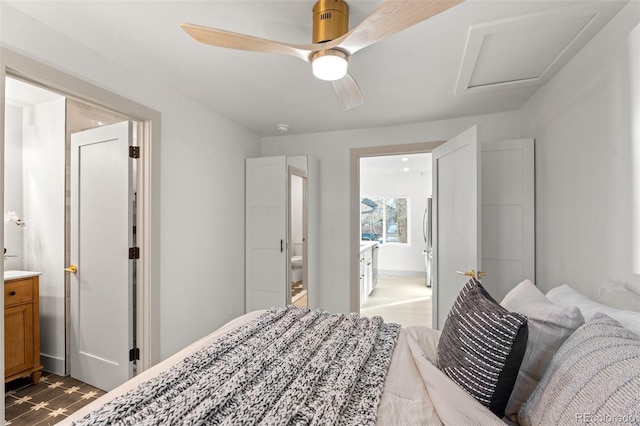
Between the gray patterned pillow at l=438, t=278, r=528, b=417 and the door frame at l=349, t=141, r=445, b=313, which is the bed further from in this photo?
the door frame at l=349, t=141, r=445, b=313

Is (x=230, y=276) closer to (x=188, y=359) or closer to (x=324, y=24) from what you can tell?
(x=188, y=359)

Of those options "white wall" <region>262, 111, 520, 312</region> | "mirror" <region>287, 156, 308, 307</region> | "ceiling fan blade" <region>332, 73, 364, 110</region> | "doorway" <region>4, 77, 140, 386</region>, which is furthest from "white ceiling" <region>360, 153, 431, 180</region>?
"doorway" <region>4, 77, 140, 386</region>

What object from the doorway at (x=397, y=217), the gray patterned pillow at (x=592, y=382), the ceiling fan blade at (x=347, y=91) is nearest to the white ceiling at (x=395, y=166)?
the doorway at (x=397, y=217)

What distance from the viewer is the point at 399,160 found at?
5859mm

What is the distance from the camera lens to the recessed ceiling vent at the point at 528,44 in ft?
4.93

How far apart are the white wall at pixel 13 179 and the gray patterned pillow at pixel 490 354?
12.3 ft

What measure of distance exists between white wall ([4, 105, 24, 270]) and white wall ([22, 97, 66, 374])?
44mm

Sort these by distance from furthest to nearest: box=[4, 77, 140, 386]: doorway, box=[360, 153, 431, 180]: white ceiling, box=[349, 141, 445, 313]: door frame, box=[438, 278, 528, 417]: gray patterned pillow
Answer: box=[360, 153, 431, 180]: white ceiling, box=[349, 141, 445, 313]: door frame, box=[4, 77, 140, 386]: doorway, box=[438, 278, 528, 417]: gray patterned pillow

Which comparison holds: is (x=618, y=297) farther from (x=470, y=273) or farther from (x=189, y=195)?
(x=189, y=195)

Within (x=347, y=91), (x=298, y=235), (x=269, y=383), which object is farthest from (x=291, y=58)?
(x=298, y=235)

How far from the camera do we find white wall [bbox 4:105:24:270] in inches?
105

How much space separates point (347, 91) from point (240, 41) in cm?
74

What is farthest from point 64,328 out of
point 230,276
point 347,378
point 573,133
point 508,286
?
point 573,133

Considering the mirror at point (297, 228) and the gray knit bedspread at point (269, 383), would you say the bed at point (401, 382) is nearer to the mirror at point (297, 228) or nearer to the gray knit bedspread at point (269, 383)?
the gray knit bedspread at point (269, 383)
